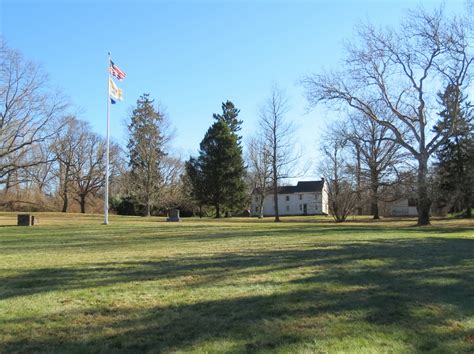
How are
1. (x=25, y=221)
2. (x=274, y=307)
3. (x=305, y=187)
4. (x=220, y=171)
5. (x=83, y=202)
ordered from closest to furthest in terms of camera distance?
1. (x=274, y=307)
2. (x=25, y=221)
3. (x=220, y=171)
4. (x=83, y=202)
5. (x=305, y=187)

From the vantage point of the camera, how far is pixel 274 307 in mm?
6266

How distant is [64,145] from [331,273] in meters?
58.1

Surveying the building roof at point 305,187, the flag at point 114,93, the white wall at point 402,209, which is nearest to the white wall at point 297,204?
the building roof at point 305,187

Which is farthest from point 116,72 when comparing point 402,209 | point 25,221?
point 402,209

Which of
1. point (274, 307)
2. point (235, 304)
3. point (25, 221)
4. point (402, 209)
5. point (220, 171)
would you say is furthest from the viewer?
point (402, 209)

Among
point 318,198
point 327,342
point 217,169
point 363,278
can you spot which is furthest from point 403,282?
point 318,198

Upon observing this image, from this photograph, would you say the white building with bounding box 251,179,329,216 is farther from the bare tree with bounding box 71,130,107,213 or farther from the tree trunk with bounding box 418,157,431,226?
the tree trunk with bounding box 418,157,431,226

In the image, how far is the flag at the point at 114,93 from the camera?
30.4 metres

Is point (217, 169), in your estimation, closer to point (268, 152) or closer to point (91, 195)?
point (268, 152)

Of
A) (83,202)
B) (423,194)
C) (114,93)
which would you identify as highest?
(114,93)

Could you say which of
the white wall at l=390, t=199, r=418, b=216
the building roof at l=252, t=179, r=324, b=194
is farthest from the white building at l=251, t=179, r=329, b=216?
the white wall at l=390, t=199, r=418, b=216

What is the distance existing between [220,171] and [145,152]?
9.06m

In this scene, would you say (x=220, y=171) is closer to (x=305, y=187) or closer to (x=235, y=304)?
(x=305, y=187)

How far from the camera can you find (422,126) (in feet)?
107
